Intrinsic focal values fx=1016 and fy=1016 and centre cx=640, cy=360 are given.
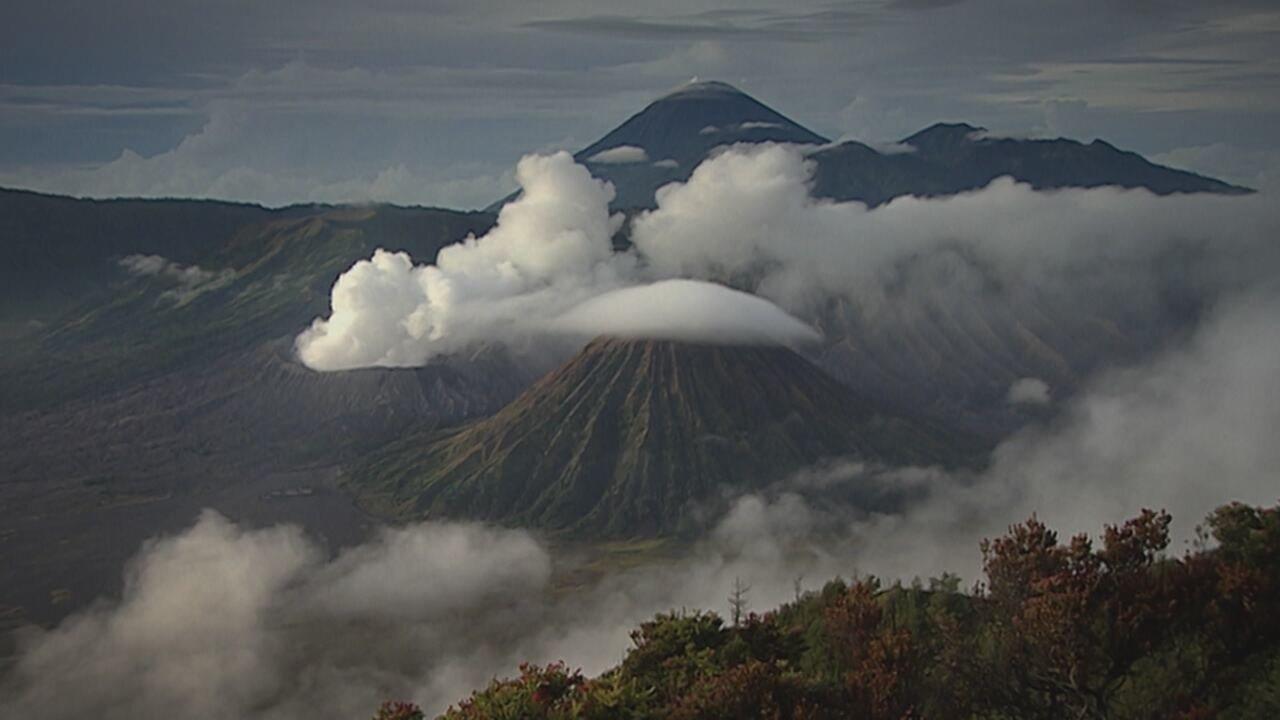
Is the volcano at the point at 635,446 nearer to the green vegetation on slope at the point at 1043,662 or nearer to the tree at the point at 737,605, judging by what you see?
the tree at the point at 737,605

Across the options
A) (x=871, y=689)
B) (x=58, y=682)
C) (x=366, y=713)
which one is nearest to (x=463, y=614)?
(x=366, y=713)

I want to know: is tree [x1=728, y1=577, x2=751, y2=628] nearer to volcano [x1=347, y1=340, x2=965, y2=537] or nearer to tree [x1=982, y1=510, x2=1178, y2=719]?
tree [x1=982, y1=510, x2=1178, y2=719]

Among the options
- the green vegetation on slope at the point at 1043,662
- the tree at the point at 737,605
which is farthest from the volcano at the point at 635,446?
the green vegetation on slope at the point at 1043,662

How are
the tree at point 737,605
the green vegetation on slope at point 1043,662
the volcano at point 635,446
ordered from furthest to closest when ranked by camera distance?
the volcano at point 635,446 < the tree at point 737,605 < the green vegetation on slope at point 1043,662

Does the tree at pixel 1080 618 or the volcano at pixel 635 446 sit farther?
the volcano at pixel 635 446

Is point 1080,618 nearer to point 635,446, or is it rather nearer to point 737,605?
point 737,605

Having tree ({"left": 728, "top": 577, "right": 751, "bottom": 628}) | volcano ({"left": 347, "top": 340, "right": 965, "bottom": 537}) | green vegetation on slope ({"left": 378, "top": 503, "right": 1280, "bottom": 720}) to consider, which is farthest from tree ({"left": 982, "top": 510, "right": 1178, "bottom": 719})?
volcano ({"left": 347, "top": 340, "right": 965, "bottom": 537})

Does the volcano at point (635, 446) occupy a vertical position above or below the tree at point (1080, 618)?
above
